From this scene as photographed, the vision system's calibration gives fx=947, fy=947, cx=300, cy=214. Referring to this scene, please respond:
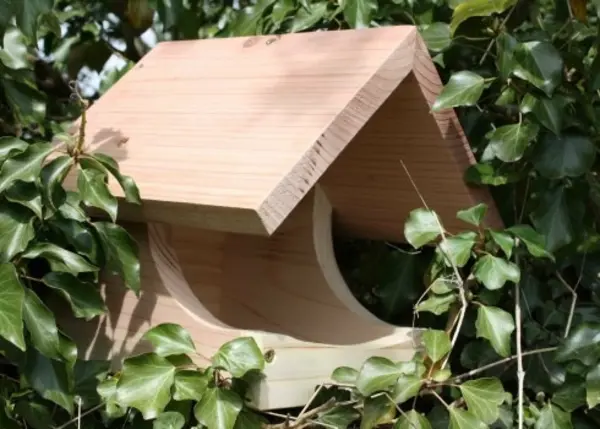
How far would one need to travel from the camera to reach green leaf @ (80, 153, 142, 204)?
1.00 m

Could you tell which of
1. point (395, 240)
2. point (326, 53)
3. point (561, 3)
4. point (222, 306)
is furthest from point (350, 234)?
point (561, 3)

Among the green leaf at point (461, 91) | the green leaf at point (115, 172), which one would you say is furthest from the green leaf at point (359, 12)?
the green leaf at point (115, 172)

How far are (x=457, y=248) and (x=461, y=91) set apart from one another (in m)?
0.18

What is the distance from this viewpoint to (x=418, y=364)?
101cm

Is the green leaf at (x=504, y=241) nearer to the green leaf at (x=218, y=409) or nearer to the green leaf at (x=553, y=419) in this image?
the green leaf at (x=553, y=419)

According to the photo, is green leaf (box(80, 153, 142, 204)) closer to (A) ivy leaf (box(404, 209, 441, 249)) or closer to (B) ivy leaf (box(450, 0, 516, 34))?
(A) ivy leaf (box(404, 209, 441, 249))

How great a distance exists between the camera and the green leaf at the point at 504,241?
1.07 m

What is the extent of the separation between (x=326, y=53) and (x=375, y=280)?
1.49 ft

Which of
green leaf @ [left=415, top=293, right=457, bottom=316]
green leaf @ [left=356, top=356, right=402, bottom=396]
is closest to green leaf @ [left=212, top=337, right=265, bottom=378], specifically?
green leaf @ [left=356, top=356, right=402, bottom=396]

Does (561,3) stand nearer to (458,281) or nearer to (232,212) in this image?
(458,281)

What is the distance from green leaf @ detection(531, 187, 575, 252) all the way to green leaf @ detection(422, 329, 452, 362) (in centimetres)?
20

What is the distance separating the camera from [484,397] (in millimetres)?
986

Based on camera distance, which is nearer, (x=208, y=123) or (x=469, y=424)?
(x=469, y=424)

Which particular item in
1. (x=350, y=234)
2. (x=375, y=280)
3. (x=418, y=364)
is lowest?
(x=375, y=280)
